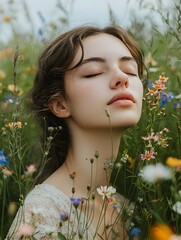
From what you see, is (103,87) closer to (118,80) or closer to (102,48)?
(118,80)

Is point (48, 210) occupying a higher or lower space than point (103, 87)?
lower

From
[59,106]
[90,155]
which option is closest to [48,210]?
[90,155]

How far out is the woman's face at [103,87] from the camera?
1.91 m

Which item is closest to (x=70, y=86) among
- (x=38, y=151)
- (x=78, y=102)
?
(x=78, y=102)

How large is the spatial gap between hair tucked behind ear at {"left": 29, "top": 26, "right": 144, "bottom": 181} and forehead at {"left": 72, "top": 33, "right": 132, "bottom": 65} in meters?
0.03

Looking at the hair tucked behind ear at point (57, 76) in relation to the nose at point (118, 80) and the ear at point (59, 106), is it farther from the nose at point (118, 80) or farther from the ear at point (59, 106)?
the nose at point (118, 80)

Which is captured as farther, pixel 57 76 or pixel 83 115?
pixel 57 76

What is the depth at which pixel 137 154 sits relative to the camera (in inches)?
90.2

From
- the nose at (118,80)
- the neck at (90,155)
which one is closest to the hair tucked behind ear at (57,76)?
the neck at (90,155)

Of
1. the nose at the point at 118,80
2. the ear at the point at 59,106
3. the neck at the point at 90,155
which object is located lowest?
the neck at the point at 90,155

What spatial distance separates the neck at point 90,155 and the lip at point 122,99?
14 cm

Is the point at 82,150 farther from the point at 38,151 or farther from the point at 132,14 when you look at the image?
the point at 132,14

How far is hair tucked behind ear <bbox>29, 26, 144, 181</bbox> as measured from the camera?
7.02ft

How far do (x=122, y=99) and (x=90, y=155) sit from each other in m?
0.28
